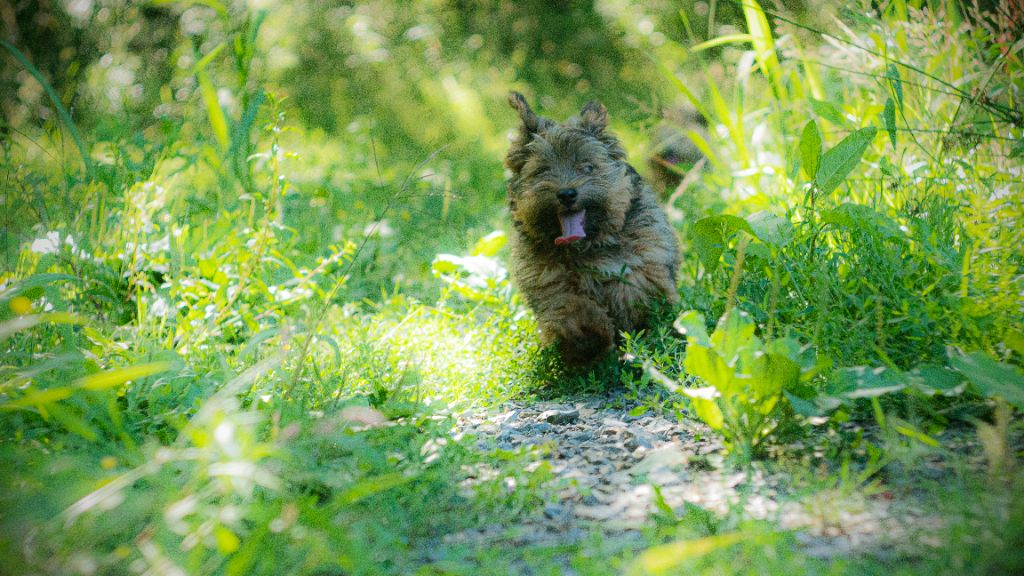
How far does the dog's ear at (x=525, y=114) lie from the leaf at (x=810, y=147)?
1.74 meters

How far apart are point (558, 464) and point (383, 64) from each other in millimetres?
7326

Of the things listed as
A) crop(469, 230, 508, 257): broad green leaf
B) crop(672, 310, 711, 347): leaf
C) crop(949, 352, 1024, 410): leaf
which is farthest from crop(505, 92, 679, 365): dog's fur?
crop(949, 352, 1024, 410): leaf

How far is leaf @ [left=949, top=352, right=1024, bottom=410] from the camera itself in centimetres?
196

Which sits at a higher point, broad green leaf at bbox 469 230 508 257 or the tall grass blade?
the tall grass blade

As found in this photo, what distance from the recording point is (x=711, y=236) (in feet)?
10.4

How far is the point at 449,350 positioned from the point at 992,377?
94.0 inches

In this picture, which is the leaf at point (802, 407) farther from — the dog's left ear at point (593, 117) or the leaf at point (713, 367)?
the dog's left ear at point (593, 117)

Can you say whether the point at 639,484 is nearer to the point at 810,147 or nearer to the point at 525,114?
the point at 810,147

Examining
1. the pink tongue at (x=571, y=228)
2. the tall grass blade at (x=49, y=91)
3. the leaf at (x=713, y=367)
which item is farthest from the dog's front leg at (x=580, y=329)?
the tall grass blade at (x=49, y=91)

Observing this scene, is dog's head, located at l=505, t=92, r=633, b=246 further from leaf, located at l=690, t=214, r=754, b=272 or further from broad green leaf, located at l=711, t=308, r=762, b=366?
broad green leaf, located at l=711, t=308, r=762, b=366

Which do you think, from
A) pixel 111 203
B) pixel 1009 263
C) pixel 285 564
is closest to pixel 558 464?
pixel 285 564

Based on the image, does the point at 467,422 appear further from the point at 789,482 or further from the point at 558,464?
the point at 789,482

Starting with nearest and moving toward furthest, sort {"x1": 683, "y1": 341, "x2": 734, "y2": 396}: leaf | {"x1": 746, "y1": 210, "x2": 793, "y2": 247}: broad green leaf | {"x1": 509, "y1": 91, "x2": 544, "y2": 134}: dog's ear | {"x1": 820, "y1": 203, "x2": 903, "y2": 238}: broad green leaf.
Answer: {"x1": 683, "y1": 341, "x2": 734, "y2": 396}: leaf
{"x1": 820, "y1": 203, "x2": 903, "y2": 238}: broad green leaf
{"x1": 746, "y1": 210, "x2": 793, "y2": 247}: broad green leaf
{"x1": 509, "y1": 91, "x2": 544, "y2": 134}: dog's ear

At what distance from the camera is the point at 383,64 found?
8695 millimetres
